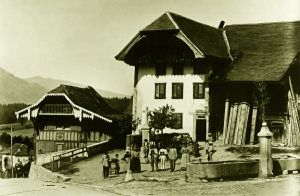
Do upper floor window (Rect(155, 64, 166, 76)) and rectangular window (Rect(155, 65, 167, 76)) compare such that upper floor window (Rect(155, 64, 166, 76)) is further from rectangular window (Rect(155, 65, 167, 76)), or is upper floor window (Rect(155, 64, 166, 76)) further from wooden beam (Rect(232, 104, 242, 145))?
wooden beam (Rect(232, 104, 242, 145))

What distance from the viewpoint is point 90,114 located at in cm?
2128

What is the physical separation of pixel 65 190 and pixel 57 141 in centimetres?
1157

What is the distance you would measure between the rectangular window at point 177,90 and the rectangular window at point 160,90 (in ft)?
1.27

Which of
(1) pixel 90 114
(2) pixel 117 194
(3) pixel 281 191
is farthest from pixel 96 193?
(1) pixel 90 114

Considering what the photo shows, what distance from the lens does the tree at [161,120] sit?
64.6 ft

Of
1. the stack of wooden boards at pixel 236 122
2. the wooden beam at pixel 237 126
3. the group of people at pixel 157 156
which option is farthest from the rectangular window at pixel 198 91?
the group of people at pixel 157 156

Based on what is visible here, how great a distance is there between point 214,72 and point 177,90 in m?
1.65

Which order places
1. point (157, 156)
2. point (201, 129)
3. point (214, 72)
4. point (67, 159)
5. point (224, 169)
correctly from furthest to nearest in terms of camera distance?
point (201, 129) → point (214, 72) → point (67, 159) → point (157, 156) → point (224, 169)

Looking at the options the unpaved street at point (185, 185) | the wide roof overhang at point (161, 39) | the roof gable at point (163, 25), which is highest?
the roof gable at point (163, 25)

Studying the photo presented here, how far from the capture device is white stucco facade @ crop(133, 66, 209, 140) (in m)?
21.5

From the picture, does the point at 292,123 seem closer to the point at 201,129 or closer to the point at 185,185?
the point at 201,129

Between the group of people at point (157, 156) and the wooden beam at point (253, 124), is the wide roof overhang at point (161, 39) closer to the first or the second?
the wooden beam at point (253, 124)

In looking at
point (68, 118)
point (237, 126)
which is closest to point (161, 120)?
point (237, 126)

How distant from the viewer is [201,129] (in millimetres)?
21703
